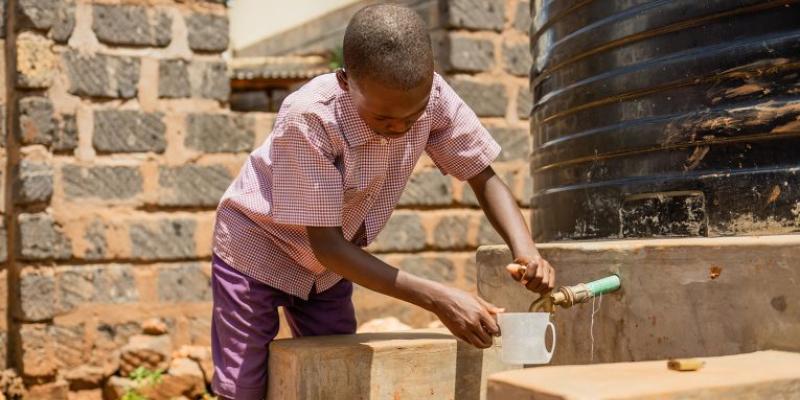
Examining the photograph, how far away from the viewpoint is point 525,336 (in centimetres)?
227

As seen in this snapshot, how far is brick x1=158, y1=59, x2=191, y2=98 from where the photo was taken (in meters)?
5.24

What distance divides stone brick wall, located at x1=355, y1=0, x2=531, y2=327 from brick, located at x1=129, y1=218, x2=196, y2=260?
104 centimetres

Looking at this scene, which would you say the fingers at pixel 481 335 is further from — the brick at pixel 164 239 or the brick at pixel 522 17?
the brick at pixel 522 17

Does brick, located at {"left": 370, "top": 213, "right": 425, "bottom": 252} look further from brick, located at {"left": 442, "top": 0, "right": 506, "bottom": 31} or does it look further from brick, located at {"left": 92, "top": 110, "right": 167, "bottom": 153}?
brick, located at {"left": 92, "top": 110, "right": 167, "bottom": 153}

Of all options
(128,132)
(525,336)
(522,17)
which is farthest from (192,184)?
(525,336)

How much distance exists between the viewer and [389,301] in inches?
226

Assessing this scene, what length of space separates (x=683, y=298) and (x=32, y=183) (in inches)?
140

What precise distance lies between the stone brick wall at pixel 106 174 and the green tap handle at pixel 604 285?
3.18m

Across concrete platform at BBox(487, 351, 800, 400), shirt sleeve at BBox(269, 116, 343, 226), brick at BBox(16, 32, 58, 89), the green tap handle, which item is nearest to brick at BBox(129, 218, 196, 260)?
brick at BBox(16, 32, 58, 89)

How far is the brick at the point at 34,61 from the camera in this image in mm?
4910

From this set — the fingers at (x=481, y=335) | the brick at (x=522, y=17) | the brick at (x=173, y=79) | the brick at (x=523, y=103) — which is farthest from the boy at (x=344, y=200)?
the brick at (x=522, y=17)

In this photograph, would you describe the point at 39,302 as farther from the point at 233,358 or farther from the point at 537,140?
the point at 537,140

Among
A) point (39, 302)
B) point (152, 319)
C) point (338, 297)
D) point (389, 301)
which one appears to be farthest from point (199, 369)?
point (338, 297)

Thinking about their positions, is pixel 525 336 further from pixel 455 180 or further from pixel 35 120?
pixel 455 180
